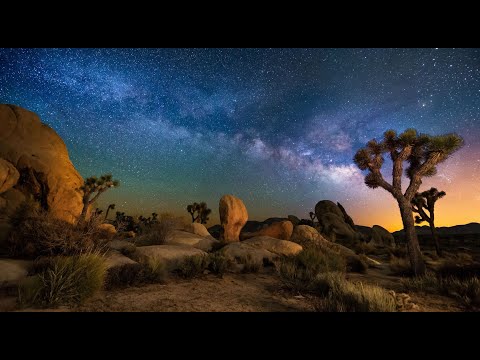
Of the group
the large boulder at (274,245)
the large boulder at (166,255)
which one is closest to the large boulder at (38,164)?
the large boulder at (166,255)

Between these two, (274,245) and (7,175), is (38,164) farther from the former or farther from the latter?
(274,245)

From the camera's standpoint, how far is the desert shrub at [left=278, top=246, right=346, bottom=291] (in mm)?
7043

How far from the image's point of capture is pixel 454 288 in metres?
6.70

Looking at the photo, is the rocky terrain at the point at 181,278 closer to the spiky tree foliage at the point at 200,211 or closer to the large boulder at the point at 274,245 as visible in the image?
the large boulder at the point at 274,245

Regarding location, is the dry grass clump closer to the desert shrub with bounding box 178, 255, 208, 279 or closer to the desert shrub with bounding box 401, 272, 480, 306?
the desert shrub with bounding box 178, 255, 208, 279

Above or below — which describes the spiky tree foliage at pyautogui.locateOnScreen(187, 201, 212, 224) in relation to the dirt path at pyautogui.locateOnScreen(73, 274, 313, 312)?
above

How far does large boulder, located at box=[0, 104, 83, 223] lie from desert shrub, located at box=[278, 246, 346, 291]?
21.7m

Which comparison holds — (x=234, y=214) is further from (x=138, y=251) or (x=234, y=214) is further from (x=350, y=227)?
(x=350, y=227)

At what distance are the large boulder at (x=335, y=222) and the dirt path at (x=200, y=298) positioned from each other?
2725 cm

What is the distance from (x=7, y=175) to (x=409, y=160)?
27978 mm

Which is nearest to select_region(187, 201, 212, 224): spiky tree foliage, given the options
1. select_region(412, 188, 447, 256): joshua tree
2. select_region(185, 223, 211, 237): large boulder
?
select_region(185, 223, 211, 237): large boulder
